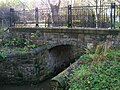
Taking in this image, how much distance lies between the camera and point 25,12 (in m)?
13.3

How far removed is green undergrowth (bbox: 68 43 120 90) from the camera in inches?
234

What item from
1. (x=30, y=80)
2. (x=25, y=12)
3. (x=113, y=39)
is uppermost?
(x=25, y=12)

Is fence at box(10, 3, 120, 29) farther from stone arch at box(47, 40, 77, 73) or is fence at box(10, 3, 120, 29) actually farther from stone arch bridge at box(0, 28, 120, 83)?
stone arch at box(47, 40, 77, 73)

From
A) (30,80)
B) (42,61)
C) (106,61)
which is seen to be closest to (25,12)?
(42,61)

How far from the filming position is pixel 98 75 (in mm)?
6535

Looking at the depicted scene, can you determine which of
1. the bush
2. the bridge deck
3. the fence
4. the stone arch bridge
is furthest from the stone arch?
the bush

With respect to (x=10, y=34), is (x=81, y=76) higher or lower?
lower

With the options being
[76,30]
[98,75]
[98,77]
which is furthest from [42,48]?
[98,77]

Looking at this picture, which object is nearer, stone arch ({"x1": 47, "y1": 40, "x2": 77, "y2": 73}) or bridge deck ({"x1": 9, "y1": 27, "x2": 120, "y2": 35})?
bridge deck ({"x1": 9, "y1": 27, "x2": 120, "y2": 35})

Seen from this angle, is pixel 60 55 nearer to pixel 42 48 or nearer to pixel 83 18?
pixel 42 48

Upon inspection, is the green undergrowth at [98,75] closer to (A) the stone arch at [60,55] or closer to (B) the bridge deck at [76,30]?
(B) the bridge deck at [76,30]

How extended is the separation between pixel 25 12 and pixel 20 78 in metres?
4.37

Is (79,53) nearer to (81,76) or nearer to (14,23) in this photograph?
(14,23)

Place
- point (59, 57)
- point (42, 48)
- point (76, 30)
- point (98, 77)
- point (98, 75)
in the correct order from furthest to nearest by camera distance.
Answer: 1. point (59, 57)
2. point (42, 48)
3. point (76, 30)
4. point (98, 75)
5. point (98, 77)
